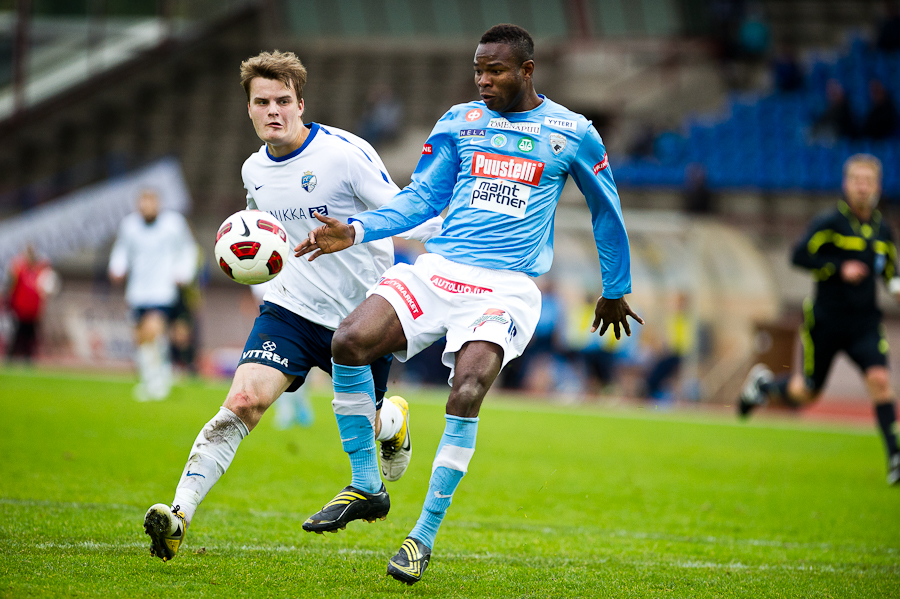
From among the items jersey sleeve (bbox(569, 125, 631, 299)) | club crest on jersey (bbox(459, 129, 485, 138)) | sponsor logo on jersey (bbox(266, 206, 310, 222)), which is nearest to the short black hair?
club crest on jersey (bbox(459, 129, 485, 138))

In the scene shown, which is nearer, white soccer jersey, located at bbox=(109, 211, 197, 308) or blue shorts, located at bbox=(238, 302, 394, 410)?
blue shorts, located at bbox=(238, 302, 394, 410)

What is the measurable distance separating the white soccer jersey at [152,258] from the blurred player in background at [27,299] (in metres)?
6.78

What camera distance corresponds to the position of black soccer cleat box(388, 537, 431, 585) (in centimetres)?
421

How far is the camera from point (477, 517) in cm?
641

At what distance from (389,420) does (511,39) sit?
2.23 m

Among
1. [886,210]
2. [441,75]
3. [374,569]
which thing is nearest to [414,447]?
[374,569]

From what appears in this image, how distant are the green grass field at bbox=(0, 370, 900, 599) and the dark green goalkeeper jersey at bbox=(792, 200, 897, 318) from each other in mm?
1617

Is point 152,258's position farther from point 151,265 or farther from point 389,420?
point 389,420

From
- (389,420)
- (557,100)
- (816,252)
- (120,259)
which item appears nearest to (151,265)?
(120,259)

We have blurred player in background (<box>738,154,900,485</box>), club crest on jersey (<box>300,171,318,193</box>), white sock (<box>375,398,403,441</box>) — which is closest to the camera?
club crest on jersey (<box>300,171,318,193</box>)

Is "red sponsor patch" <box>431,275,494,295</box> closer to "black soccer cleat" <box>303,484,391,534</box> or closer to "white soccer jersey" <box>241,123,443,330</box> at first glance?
"white soccer jersey" <box>241,123,443,330</box>

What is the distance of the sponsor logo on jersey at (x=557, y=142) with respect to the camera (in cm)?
489

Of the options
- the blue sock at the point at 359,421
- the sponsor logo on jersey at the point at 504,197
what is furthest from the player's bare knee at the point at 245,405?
the sponsor logo on jersey at the point at 504,197

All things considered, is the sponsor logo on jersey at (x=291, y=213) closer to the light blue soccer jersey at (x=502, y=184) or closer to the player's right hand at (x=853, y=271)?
the light blue soccer jersey at (x=502, y=184)
